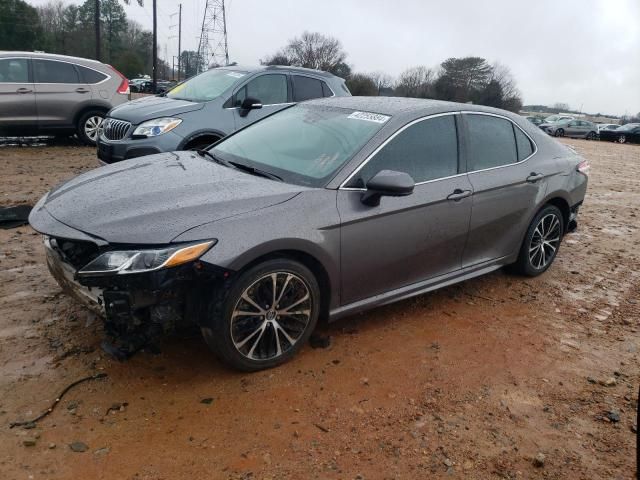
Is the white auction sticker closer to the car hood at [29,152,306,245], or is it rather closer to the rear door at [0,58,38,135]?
the car hood at [29,152,306,245]

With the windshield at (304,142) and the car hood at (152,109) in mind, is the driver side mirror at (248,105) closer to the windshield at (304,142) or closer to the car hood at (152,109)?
the car hood at (152,109)

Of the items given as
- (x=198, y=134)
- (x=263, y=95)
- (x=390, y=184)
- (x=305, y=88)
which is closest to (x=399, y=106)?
(x=390, y=184)

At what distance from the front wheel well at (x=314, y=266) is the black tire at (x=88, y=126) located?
8.79 meters

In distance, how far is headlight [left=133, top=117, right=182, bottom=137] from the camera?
254 inches

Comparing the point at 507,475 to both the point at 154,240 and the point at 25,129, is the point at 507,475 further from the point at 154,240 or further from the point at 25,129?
the point at 25,129

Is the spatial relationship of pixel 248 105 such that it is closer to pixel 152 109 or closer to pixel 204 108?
pixel 204 108

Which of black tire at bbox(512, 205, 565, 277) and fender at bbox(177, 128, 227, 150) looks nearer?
black tire at bbox(512, 205, 565, 277)

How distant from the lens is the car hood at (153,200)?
111 inches

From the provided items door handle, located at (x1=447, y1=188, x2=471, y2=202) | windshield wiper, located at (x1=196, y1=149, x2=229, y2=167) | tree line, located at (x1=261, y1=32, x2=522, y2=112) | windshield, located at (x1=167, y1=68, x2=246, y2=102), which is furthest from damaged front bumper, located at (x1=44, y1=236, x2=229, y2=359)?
tree line, located at (x1=261, y1=32, x2=522, y2=112)

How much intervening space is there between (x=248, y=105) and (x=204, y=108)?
1.92 ft

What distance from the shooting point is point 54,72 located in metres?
10.0

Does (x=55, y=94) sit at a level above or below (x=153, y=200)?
above

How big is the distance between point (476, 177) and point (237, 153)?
1860 mm

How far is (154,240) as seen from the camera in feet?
9.00
